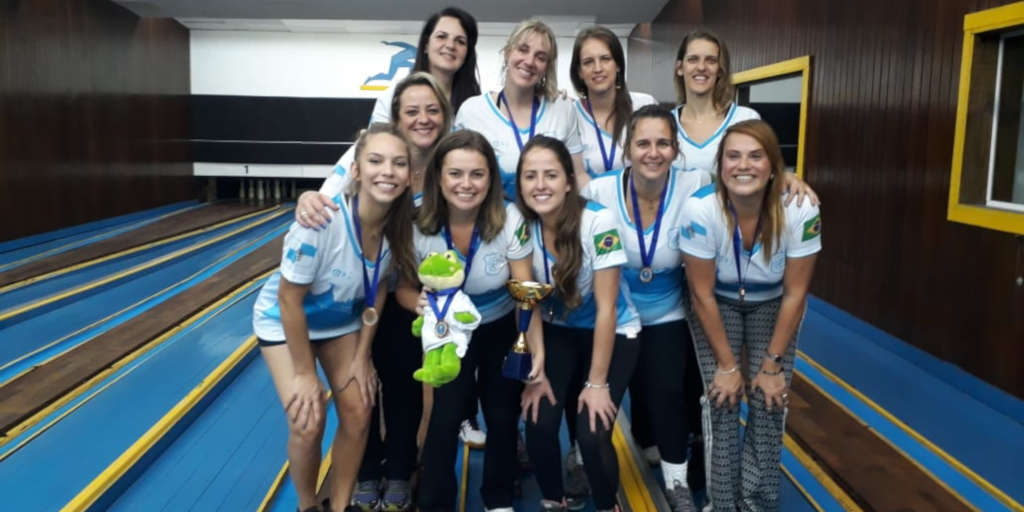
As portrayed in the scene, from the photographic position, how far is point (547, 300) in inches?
86.7

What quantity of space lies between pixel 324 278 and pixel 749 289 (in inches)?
42.6

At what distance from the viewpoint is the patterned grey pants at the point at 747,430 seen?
6.83ft

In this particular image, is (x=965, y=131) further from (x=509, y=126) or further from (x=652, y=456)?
(x=509, y=126)

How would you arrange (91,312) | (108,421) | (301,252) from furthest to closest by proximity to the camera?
(91,312) < (108,421) < (301,252)

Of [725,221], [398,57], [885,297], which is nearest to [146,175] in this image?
[398,57]

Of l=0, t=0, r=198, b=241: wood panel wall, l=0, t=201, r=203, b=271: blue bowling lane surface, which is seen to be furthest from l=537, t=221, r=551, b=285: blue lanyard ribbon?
l=0, t=0, r=198, b=241: wood panel wall

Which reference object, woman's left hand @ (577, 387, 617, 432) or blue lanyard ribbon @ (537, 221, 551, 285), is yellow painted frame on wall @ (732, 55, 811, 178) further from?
woman's left hand @ (577, 387, 617, 432)

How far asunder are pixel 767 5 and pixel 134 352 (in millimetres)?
4507

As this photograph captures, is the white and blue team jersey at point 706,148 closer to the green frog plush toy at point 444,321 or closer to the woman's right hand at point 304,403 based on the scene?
the green frog plush toy at point 444,321

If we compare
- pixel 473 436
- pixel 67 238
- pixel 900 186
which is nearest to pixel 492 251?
pixel 473 436

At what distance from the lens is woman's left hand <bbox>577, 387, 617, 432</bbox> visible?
2080 millimetres

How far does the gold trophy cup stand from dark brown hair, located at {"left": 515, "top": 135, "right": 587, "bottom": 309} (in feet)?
0.21

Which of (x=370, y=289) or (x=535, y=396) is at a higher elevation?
(x=370, y=289)

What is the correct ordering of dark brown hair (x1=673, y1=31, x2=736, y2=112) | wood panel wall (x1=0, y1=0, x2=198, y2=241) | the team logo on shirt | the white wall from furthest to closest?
the white wall → wood panel wall (x1=0, y1=0, x2=198, y2=241) → dark brown hair (x1=673, y1=31, x2=736, y2=112) → the team logo on shirt
